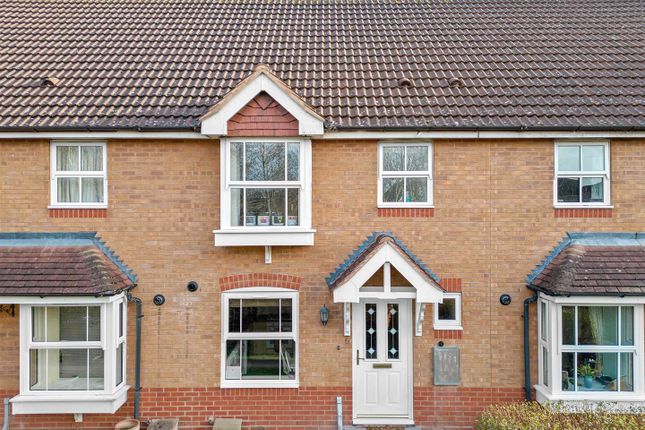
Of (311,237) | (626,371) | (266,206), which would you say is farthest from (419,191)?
(626,371)

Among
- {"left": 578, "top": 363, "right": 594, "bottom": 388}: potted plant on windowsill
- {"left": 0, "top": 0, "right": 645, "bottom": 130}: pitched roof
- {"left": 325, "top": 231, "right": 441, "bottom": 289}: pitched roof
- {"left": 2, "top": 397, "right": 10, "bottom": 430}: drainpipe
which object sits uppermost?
{"left": 0, "top": 0, "right": 645, "bottom": 130}: pitched roof

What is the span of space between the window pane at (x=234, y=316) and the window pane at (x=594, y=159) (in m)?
6.94

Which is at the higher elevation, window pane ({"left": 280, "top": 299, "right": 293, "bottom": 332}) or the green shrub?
window pane ({"left": 280, "top": 299, "right": 293, "bottom": 332})

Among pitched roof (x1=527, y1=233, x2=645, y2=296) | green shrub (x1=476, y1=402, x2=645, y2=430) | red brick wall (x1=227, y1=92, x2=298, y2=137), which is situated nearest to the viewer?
green shrub (x1=476, y1=402, x2=645, y2=430)

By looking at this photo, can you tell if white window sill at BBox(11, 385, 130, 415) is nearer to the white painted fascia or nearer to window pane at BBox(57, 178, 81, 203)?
window pane at BBox(57, 178, 81, 203)

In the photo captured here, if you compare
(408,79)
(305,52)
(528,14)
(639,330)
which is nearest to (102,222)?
(305,52)

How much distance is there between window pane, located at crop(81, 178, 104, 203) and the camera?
827cm

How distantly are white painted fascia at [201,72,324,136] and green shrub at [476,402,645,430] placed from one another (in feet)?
18.3

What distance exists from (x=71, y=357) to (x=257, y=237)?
3.83 m

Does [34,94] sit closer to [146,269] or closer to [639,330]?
[146,269]

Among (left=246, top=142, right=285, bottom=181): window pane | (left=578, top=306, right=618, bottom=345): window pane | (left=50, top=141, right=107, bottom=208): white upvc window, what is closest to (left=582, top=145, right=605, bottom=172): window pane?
(left=578, top=306, right=618, bottom=345): window pane

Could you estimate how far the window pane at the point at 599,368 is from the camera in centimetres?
765

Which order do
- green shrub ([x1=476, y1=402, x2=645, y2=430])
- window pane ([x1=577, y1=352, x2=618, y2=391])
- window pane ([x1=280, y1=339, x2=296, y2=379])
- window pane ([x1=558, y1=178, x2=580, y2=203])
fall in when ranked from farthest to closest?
1. window pane ([x1=558, y1=178, x2=580, y2=203])
2. window pane ([x1=280, y1=339, x2=296, y2=379])
3. window pane ([x1=577, y1=352, x2=618, y2=391])
4. green shrub ([x1=476, y1=402, x2=645, y2=430])

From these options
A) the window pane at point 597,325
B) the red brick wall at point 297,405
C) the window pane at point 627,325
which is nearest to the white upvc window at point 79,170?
the red brick wall at point 297,405
